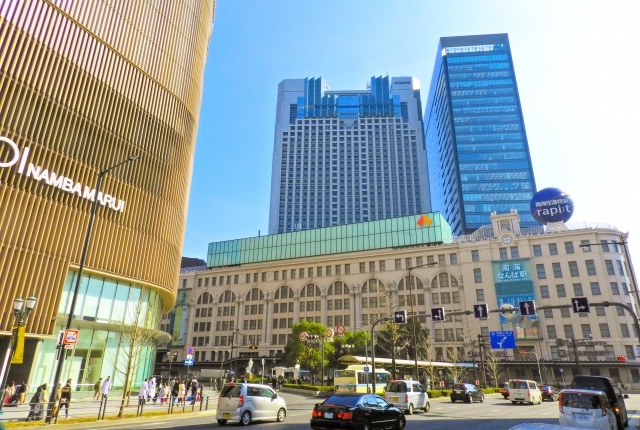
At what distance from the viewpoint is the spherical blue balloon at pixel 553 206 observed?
75.0m

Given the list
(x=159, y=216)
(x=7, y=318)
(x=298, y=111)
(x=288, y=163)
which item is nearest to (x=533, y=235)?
(x=159, y=216)

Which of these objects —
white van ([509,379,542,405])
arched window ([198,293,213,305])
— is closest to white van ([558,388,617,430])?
white van ([509,379,542,405])

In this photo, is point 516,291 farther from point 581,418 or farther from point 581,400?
point 581,418

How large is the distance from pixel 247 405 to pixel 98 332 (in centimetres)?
2124

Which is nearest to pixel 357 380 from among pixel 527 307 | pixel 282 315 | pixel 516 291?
pixel 527 307

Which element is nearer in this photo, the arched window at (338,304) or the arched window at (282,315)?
the arched window at (338,304)

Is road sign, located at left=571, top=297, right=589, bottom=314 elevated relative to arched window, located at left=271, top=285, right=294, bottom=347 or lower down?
lower down

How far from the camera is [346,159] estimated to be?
575 feet

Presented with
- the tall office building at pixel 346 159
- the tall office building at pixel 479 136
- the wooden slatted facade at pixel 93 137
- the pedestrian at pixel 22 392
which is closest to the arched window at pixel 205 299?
the wooden slatted facade at pixel 93 137

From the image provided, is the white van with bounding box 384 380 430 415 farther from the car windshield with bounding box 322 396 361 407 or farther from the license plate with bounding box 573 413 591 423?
the license plate with bounding box 573 413 591 423

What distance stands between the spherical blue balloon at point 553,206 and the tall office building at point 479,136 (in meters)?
47.8

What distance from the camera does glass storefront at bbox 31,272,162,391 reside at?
96.8ft

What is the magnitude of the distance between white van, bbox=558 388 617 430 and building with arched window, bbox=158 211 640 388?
4342cm

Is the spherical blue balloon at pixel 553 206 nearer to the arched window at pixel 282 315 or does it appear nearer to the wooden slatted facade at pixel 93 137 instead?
the arched window at pixel 282 315
